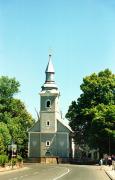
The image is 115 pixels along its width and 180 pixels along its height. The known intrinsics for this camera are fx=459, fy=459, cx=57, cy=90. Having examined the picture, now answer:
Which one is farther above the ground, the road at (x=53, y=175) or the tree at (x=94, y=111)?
the tree at (x=94, y=111)

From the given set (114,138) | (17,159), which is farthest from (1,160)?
(114,138)

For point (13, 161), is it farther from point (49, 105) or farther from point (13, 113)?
point (49, 105)

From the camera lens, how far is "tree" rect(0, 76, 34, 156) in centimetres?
8150

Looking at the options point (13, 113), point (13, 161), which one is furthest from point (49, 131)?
point (13, 161)

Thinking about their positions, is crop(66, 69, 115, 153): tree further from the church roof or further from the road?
the road

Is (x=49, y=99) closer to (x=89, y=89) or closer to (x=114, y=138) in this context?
(x=89, y=89)

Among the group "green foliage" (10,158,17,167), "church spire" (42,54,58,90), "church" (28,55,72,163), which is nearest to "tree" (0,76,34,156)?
"church" (28,55,72,163)

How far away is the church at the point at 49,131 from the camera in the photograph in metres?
88.4

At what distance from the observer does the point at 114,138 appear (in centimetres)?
7288

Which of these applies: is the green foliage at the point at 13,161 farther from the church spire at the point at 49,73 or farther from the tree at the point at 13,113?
the church spire at the point at 49,73

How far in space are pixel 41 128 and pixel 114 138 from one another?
813 inches

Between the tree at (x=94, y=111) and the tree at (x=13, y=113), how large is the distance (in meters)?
9.62

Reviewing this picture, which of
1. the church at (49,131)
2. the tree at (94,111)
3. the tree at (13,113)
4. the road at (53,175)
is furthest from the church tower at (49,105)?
the road at (53,175)

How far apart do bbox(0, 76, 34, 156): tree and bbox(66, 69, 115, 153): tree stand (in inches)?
379
